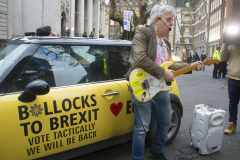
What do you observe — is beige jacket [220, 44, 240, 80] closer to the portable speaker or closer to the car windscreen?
the portable speaker

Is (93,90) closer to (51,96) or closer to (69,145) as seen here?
(51,96)

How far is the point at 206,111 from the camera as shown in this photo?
9.73 feet

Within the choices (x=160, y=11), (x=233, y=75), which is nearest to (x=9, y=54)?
(x=160, y=11)

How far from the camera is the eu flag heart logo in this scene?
2530mm

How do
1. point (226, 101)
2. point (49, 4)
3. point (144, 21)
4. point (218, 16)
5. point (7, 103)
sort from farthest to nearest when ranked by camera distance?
1. point (218, 16)
2. point (49, 4)
3. point (144, 21)
4. point (226, 101)
5. point (7, 103)

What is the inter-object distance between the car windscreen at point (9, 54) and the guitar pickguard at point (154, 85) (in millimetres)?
1425

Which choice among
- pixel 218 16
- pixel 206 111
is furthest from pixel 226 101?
pixel 218 16

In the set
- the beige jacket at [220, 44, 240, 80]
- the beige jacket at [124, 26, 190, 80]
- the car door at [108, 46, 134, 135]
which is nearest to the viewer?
the beige jacket at [124, 26, 190, 80]

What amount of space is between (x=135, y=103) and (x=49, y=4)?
23.4m

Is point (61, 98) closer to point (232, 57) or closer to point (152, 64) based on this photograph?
point (152, 64)

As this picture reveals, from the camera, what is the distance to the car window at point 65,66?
2.08 metres

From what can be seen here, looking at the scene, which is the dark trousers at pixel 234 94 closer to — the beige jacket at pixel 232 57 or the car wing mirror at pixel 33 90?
the beige jacket at pixel 232 57

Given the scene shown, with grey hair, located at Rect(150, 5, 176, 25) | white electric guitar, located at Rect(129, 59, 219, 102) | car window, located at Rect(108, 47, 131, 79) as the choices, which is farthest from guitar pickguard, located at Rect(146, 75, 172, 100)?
grey hair, located at Rect(150, 5, 176, 25)

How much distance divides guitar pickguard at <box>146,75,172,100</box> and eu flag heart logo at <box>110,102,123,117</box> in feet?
1.54
